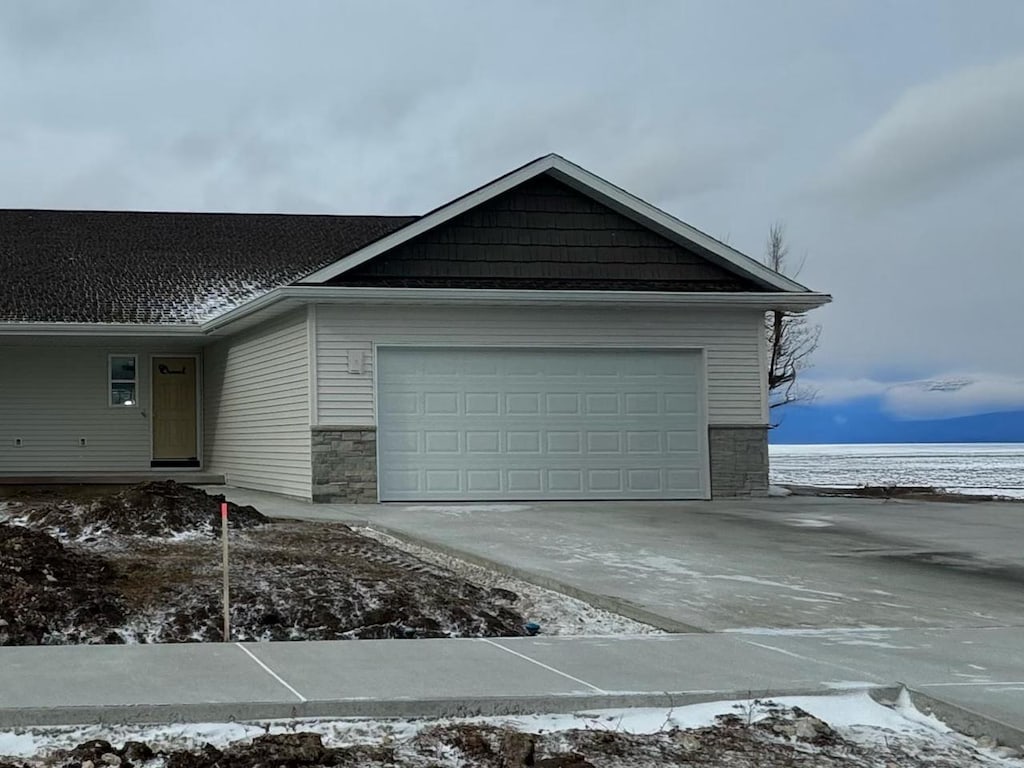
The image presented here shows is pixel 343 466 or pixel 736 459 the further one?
pixel 736 459

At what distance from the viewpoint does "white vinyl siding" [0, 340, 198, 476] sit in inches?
790

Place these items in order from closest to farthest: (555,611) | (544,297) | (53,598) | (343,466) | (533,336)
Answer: (53,598) → (555,611) → (343,466) → (544,297) → (533,336)

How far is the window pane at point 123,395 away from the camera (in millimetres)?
20484

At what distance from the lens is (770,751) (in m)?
4.67

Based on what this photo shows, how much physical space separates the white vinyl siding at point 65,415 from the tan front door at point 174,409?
323 mm

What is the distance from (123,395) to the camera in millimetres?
20547

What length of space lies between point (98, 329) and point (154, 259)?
3.56 m

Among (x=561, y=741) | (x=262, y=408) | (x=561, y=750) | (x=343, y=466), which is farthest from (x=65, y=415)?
(x=561, y=750)

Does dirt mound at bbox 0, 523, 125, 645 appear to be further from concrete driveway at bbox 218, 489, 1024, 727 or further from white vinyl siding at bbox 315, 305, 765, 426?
white vinyl siding at bbox 315, 305, 765, 426

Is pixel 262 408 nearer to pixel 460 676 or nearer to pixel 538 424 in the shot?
pixel 538 424

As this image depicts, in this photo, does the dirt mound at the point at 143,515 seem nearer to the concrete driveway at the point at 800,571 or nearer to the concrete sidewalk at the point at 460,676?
the concrete driveway at the point at 800,571

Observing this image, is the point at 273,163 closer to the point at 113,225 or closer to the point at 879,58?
the point at 113,225

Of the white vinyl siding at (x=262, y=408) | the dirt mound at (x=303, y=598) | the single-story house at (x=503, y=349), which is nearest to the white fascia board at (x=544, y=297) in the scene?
the single-story house at (x=503, y=349)

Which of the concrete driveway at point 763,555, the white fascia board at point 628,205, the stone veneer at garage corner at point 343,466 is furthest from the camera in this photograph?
the white fascia board at point 628,205
